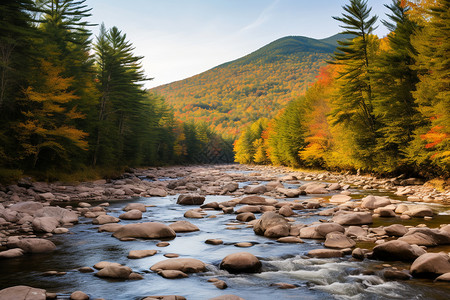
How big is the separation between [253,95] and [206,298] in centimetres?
19112

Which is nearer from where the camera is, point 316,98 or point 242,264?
point 242,264

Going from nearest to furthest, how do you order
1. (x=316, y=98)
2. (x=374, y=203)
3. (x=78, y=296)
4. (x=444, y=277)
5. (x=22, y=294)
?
(x=22, y=294) < (x=78, y=296) < (x=444, y=277) < (x=374, y=203) < (x=316, y=98)

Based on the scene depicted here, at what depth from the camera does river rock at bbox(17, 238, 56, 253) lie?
6945 mm

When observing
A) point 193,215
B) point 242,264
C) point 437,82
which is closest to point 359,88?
point 437,82

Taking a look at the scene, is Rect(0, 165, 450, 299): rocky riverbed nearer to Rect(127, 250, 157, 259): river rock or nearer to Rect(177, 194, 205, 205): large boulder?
Rect(127, 250, 157, 259): river rock

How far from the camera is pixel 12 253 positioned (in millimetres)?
6527

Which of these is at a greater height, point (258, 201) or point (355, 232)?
point (355, 232)

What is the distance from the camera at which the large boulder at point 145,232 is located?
848 cm

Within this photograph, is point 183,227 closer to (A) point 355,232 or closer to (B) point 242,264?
(B) point 242,264

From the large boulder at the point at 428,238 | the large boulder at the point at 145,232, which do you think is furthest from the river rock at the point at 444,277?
the large boulder at the point at 145,232

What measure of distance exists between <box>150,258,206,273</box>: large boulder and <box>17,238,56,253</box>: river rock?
2.82 m

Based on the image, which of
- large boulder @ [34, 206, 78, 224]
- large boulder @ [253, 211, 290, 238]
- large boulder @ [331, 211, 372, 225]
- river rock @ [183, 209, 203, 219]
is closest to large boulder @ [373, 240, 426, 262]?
large boulder @ [253, 211, 290, 238]

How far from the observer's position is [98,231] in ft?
30.1

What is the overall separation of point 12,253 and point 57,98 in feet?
55.1
